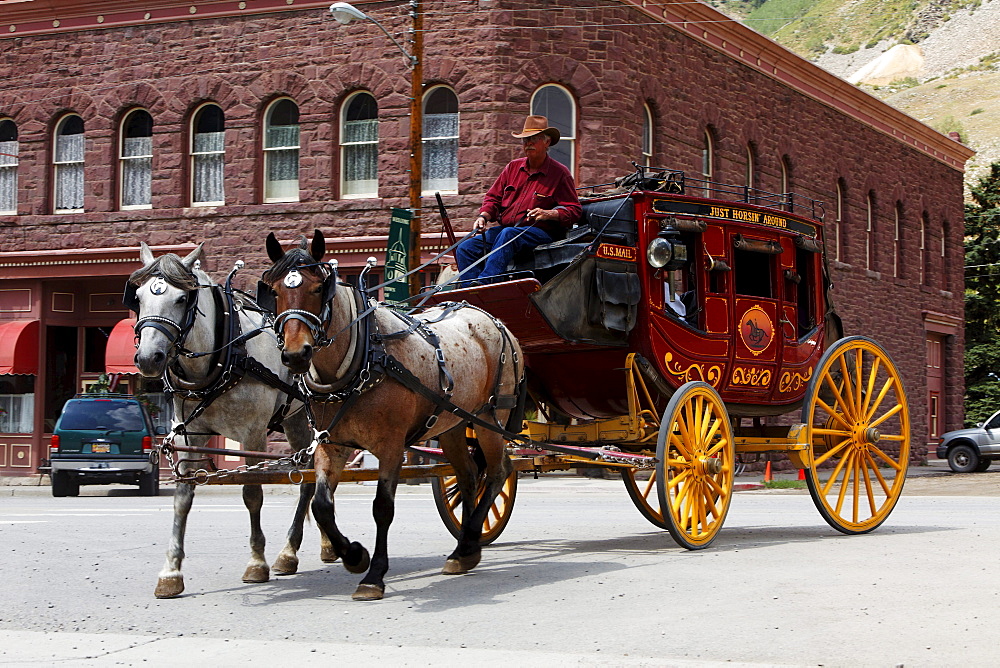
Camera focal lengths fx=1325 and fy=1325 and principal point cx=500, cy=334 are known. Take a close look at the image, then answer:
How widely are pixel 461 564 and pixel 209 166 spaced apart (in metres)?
19.5

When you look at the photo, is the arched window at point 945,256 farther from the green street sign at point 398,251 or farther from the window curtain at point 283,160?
the green street sign at point 398,251

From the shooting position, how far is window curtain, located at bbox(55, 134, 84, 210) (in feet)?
93.6

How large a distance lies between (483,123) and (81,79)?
9176 mm

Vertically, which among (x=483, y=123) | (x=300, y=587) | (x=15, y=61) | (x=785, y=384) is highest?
(x=15, y=61)

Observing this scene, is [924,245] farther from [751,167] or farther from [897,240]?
[751,167]

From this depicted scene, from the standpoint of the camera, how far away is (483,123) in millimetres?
25328

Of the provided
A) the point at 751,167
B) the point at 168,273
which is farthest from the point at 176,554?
the point at 751,167

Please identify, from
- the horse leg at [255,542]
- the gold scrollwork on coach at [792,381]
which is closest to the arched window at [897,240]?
the gold scrollwork on coach at [792,381]

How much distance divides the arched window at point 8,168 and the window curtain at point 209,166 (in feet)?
14.9

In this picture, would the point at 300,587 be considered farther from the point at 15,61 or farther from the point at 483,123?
the point at 15,61

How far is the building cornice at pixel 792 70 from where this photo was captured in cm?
2823

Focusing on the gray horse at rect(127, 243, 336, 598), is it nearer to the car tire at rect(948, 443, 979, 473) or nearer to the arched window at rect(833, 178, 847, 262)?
the car tire at rect(948, 443, 979, 473)

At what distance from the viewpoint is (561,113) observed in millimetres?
25797

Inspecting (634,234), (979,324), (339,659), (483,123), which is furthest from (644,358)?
(979,324)
